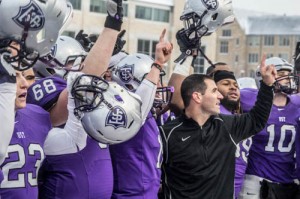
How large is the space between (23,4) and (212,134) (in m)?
1.94

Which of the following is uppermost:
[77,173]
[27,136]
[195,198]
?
[27,136]

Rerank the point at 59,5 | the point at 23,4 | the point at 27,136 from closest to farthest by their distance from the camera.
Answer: the point at 23,4
the point at 59,5
the point at 27,136

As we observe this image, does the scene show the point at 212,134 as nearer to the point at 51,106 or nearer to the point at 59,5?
the point at 51,106

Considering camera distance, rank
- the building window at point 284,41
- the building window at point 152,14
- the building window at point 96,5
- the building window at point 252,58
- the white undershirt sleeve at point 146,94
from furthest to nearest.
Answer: the building window at point 252,58 → the building window at point 284,41 → the building window at point 152,14 → the building window at point 96,5 → the white undershirt sleeve at point 146,94

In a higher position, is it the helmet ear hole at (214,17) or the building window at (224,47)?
the building window at (224,47)

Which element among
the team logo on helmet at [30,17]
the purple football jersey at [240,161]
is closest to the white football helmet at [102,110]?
the team logo on helmet at [30,17]

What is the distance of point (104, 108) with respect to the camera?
2982 millimetres

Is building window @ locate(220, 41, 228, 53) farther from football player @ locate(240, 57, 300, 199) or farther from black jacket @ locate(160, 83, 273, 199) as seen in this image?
black jacket @ locate(160, 83, 273, 199)

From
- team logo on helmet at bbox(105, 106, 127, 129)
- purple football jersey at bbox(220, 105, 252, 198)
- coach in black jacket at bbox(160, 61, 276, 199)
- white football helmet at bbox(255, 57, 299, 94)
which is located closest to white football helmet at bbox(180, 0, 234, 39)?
coach in black jacket at bbox(160, 61, 276, 199)

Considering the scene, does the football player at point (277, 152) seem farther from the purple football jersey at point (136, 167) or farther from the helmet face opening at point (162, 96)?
the purple football jersey at point (136, 167)

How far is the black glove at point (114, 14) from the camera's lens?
3160 millimetres

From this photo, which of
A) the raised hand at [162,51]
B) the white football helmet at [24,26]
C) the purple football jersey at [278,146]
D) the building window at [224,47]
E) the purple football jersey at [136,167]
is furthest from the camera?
the building window at [224,47]

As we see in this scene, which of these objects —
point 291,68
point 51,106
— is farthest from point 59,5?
point 291,68

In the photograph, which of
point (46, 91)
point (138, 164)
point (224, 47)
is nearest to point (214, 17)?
point (138, 164)
